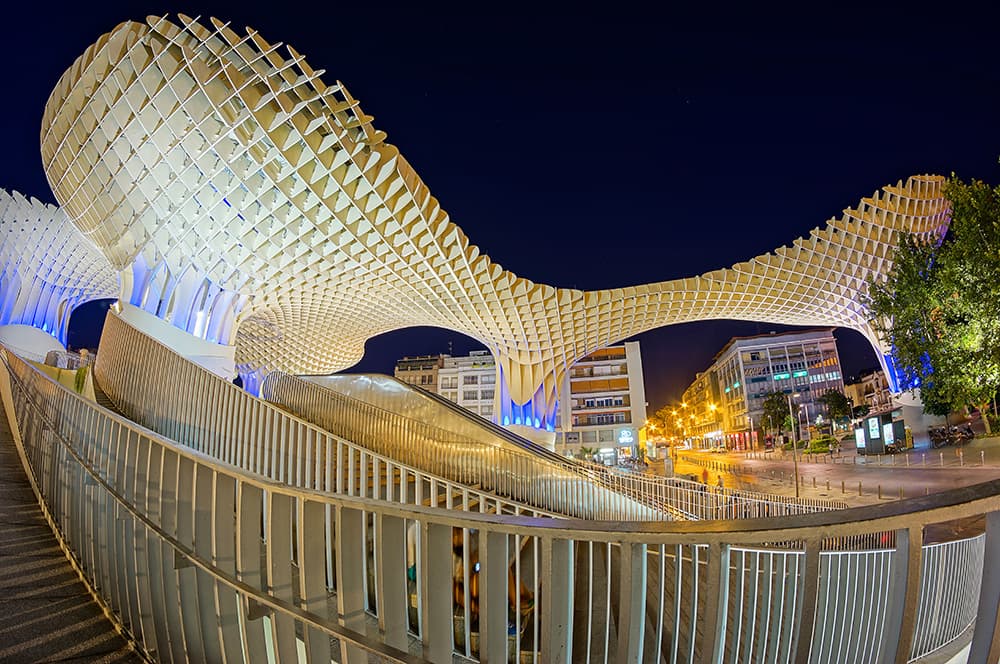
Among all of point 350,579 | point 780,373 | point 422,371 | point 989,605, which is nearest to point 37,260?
point 350,579

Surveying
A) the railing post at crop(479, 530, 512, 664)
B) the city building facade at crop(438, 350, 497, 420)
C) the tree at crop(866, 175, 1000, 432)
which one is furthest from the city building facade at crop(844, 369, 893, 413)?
the railing post at crop(479, 530, 512, 664)

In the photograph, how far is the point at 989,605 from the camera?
1.25m

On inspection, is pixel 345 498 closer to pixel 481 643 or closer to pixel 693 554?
pixel 481 643

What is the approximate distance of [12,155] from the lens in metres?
63.7

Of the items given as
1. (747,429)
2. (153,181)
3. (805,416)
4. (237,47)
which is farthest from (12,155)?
(805,416)

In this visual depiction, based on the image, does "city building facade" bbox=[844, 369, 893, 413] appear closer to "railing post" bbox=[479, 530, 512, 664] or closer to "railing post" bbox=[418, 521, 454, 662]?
"railing post" bbox=[479, 530, 512, 664]

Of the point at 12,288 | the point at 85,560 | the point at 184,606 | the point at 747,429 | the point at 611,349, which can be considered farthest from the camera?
the point at 747,429

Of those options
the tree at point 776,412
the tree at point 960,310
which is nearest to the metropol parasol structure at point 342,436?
the tree at point 960,310

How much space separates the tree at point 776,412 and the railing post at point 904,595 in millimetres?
80781

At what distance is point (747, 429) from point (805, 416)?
1310cm

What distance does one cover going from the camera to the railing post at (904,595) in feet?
4.26

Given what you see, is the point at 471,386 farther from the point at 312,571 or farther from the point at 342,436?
the point at 312,571

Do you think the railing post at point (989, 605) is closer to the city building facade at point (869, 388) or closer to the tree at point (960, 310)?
the tree at point (960, 310)

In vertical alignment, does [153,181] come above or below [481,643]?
above
